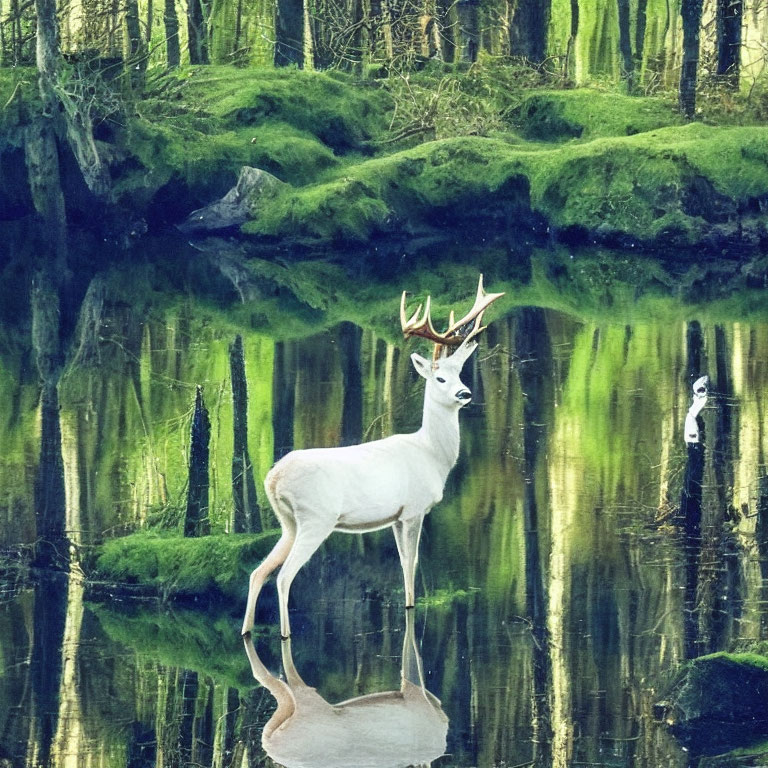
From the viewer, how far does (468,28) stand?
105 feet

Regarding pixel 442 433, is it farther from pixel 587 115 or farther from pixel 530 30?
pixel 530 30

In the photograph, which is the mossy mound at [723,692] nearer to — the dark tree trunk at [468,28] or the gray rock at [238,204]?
the gray rock at [238,204]

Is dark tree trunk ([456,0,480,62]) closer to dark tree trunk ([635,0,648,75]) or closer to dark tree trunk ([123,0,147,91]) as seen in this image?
dark tree trunk ([635,0,648,75])

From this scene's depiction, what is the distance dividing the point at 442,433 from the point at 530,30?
22.8m

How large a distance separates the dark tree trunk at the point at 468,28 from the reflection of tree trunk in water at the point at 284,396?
14.1 meters

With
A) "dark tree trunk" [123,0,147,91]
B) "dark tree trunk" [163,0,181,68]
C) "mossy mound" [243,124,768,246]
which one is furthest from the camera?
"dark tree trunk" [163,0,181,68]

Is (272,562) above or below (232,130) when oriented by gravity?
below

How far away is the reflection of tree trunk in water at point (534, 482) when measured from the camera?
9336mm

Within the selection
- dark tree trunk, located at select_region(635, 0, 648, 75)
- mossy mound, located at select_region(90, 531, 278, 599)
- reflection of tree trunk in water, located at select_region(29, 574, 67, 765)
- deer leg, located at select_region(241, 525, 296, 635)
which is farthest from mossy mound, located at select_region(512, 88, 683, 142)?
deer leg, located at select_region(241, 525, 296, 635)

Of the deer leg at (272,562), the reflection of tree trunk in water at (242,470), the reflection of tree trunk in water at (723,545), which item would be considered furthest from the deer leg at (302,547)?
the reflection of tree trunk in water at (723,545)

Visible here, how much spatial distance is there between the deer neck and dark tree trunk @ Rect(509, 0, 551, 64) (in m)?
21.8

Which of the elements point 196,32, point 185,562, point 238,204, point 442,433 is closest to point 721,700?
point 442,433

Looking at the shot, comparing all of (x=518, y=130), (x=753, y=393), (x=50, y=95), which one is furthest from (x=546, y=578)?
(x=518, y=130)

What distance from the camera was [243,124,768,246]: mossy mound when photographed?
24906 millimetres
